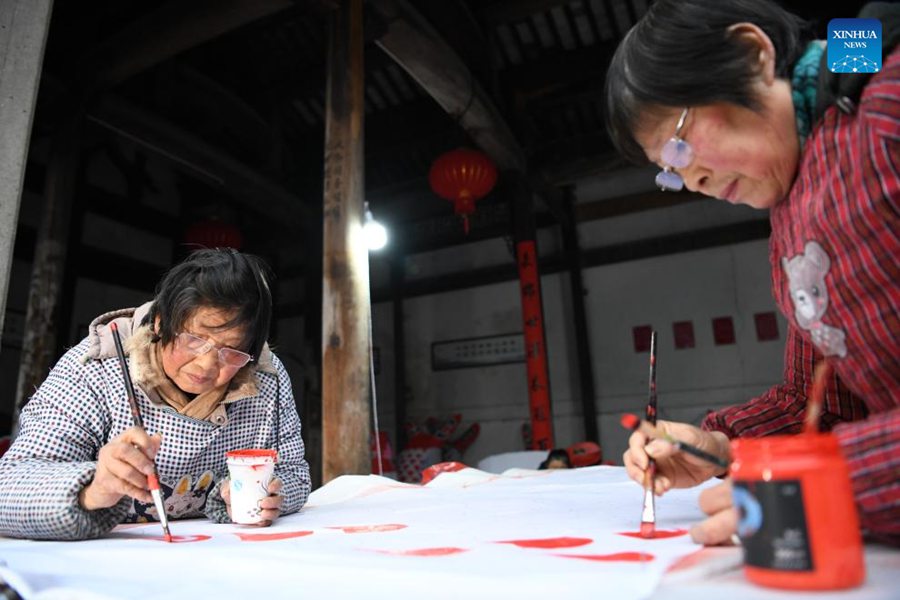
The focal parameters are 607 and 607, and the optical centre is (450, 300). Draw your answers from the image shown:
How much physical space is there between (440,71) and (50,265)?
12.1 feet

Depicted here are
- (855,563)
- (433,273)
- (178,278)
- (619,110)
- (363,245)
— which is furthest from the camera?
(433,273)

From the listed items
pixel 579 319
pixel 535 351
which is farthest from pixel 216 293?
pixel 579 319

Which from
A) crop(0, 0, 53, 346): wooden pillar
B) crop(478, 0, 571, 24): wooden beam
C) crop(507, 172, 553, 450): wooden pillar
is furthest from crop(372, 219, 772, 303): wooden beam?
crop(0, 0, 53, 346): wooden pillar

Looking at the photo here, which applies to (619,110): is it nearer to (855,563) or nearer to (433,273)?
(855,563)

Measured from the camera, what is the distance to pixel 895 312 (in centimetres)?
94

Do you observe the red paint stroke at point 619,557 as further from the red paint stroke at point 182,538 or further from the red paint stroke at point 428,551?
the red paint stroke at point 182,538

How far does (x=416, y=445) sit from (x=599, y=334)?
10.2 feet

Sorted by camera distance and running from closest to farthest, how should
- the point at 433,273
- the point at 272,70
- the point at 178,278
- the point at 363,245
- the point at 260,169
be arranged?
1. the point at 178,278
2. the point at 363,245
3. the point at 272,70
4. the point at 260,169
5. the point at 433,273

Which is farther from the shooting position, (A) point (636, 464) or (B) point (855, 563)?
(A) point (636, 464)

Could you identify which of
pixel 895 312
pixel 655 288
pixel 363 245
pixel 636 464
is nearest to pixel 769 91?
pixel 895 312

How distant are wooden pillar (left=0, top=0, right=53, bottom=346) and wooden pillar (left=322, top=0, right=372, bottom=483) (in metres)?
1.83

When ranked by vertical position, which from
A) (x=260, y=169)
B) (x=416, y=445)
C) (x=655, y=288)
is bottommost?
(x=416, y=445)

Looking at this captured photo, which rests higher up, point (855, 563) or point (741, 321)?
point (741, 321)

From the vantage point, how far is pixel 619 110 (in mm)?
1178
